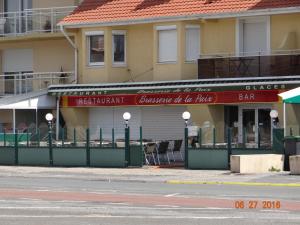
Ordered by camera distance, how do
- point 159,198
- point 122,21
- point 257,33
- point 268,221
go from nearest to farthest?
point 268,221 < point 159,198 < point 257,33 < point 122,21

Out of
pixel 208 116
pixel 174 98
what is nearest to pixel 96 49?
pixel 174 98

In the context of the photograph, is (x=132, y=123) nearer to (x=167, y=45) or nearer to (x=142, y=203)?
(x=167, y=45)

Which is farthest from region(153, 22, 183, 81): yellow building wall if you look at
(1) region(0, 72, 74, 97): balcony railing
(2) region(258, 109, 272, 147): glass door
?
(1) region(0, 72, 74, 97): balcony railing

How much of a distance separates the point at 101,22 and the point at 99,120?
4.62m

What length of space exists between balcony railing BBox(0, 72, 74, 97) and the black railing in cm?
816

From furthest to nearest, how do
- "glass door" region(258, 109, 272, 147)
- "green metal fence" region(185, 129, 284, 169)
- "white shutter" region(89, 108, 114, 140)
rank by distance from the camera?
1. "white shutter" region(89, 108, 114, 140)
2. "glass door" region(258, 109, 272, 147)
3. "green metal fence" region(185, 129, 284, 169)

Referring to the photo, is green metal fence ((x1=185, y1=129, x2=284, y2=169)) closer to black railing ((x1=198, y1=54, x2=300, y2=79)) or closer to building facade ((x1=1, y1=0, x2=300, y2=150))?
building facade ((x1=1, y1=0, x2=300, y2=150))

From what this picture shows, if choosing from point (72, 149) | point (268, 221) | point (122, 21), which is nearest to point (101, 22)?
point (122, 21)

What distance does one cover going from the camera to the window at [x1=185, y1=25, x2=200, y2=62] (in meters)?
36.4

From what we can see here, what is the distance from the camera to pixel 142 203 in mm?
19156

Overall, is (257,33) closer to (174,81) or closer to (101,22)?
(174,81)

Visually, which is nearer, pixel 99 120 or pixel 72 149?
pixel 72 149

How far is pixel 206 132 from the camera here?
3203 cm

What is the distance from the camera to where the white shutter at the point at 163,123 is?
3675 cm
